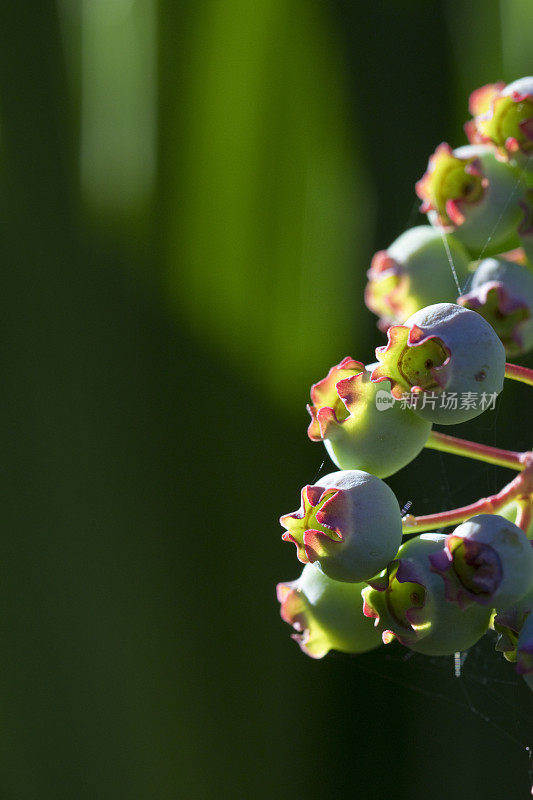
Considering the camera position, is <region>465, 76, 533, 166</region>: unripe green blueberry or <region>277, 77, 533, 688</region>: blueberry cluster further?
<region>465, 76, 533, 166</region>: unripe green blueberry

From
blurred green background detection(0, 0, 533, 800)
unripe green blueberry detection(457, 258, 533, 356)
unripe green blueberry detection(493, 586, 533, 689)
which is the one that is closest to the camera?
unripe green blueberry detection(493, 586, 533, 689)

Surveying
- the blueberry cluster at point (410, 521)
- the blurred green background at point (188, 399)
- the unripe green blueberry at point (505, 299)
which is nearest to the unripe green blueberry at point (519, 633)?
the blueberry cluster at point (410, 521)

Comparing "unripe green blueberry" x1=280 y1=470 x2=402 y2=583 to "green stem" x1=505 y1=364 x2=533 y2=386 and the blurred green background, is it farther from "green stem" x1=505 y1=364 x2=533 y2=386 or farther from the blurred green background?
the blurred green background

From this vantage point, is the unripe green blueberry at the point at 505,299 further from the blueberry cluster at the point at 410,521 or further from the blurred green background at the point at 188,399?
the blurred green background at the point at 188,399

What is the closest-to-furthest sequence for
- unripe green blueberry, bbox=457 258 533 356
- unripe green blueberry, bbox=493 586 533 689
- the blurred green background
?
unripe green blueberry, bbox=493 586 533 689 < unripe green blueberry, bbox=457 258 533 356 < the blurred green background

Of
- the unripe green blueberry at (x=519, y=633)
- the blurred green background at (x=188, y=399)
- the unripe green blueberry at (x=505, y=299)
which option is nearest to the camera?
the unripe green blueberry at (x=519, y=633)

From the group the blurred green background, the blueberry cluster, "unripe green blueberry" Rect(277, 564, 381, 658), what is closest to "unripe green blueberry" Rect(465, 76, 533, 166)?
the blueberry cluster

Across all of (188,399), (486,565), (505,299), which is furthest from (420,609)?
(188,399)
